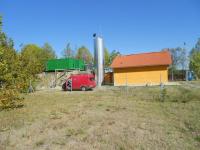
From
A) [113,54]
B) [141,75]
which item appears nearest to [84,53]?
[113,54]

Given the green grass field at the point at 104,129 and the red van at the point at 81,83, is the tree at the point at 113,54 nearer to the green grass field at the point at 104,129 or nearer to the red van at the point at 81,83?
the red van at the point at 81,83

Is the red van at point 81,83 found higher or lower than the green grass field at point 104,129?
higher

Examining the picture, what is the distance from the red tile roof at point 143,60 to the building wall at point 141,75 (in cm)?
56

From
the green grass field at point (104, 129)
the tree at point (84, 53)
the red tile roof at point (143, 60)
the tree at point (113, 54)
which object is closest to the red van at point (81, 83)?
the red tile roof at point (143, 60)

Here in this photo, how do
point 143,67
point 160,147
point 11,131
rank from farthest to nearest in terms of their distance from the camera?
point 143,67
point 11,131
point 160,147

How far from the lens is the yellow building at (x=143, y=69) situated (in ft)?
122

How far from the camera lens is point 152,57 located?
39.9 meters

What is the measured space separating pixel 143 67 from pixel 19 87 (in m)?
27.4

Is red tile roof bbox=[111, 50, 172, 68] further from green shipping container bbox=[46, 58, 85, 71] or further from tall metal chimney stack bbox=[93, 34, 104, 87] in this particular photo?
green shipping container bbox=[46, 58, 85, 71]

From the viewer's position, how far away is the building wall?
121 feet

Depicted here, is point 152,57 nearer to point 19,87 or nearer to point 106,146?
point 19,87

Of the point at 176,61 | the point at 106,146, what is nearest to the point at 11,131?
the point at 106,146

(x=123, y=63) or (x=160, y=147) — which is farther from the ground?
(x=123, y=63)

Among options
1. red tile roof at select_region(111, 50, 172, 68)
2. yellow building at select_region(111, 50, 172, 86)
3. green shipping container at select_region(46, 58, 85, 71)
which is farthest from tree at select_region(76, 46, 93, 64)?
yellow building at select_region(111, 50, 172, 86)
